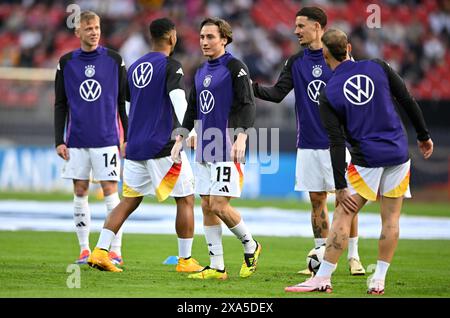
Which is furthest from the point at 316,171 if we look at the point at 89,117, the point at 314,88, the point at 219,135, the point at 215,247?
the point at 89,117

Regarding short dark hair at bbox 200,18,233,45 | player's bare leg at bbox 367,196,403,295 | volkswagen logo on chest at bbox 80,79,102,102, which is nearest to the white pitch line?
volkswagen logo on chest at bbox 80,79,102,102

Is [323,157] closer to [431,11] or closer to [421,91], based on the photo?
[421,91]

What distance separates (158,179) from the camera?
953 centimetres

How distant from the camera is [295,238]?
532 inches

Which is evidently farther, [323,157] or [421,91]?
[421,91]

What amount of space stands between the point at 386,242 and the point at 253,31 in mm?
18437

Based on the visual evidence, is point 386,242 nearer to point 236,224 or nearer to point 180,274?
point 236,224

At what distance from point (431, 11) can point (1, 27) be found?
12.4m

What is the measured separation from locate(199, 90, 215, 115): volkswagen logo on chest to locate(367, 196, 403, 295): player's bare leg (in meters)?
1.99

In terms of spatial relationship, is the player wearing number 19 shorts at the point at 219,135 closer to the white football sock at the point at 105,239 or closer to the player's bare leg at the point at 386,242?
the white football sock at the point at 105,239

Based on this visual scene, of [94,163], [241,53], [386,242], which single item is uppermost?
[241,53]

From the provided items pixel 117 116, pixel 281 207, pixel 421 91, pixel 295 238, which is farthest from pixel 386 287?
pixel 421 91

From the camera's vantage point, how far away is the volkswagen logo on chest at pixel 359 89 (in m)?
7.90

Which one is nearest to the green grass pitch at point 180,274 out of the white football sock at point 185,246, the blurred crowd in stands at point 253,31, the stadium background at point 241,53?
the white football sock at point 185,246
